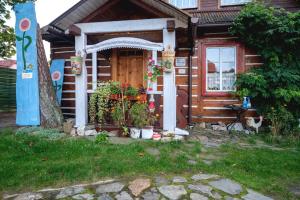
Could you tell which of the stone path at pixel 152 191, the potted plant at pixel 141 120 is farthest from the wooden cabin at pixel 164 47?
the stone path at pixel 152 191

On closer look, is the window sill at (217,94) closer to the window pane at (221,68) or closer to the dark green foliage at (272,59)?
the window pane at (221,68)

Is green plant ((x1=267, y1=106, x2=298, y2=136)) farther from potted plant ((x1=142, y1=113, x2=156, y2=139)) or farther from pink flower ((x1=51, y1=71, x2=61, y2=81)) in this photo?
pink flower ((x1=51, y1=71, x2=61, y2=81))

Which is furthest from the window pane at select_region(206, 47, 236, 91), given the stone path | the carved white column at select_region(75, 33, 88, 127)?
the stone path

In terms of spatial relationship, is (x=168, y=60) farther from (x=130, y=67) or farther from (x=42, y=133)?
(x=42, y=133)

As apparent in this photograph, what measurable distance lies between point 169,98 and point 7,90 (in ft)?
36.6

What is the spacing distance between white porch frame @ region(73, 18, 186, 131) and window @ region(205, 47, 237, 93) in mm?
2627

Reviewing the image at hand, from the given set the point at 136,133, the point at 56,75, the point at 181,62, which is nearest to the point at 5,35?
the point at 56,75

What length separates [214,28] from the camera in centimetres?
840

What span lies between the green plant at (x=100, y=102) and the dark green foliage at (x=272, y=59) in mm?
4202

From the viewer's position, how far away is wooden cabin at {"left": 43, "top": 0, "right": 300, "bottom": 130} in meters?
6.33

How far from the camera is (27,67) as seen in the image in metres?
7.34

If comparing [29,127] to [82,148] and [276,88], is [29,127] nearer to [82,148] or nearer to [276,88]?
[82,148]

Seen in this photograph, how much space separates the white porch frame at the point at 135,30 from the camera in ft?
20.3

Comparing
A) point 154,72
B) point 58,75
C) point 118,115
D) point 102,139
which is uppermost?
point 58,75
